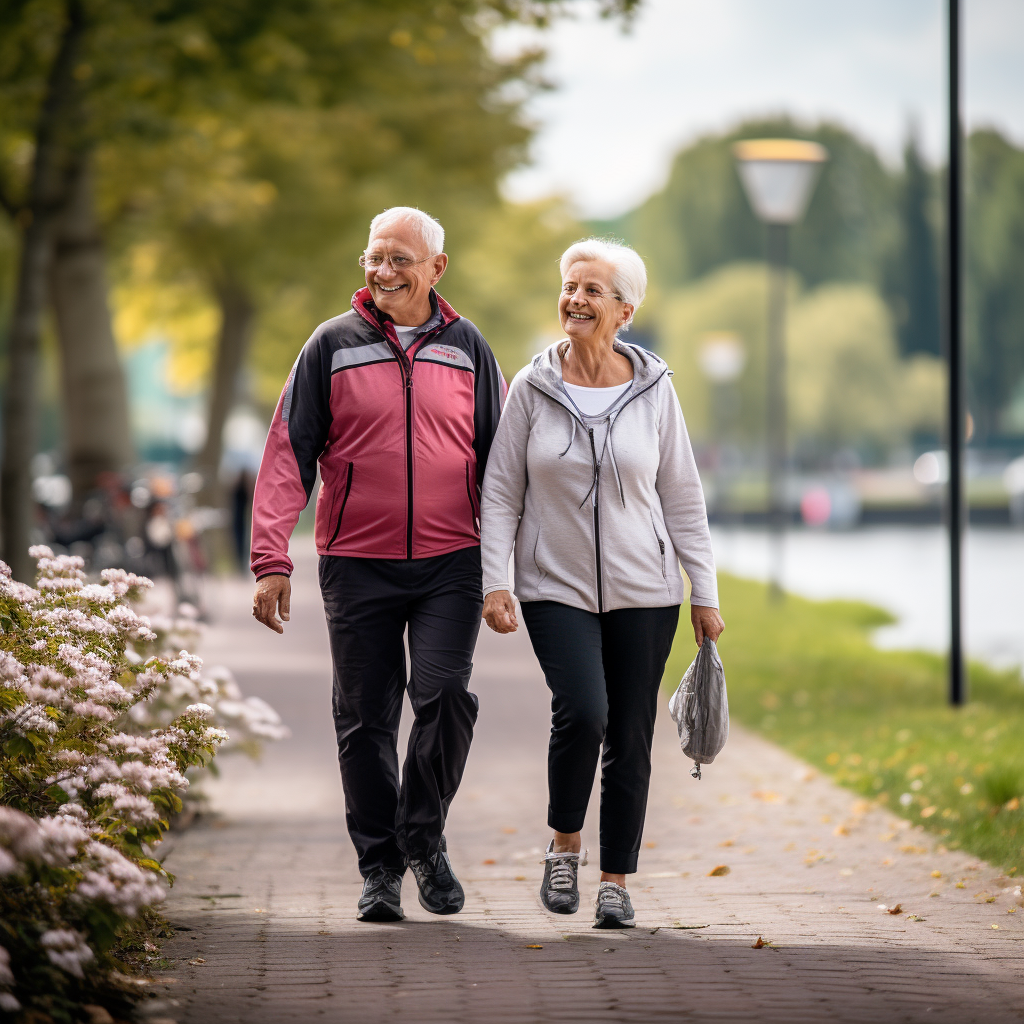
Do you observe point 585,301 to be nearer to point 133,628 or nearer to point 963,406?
point 133,628

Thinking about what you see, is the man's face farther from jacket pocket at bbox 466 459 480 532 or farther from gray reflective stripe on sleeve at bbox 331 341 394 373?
jacket pocket at bbox 466 459 480 532

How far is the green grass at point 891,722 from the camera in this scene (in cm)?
658

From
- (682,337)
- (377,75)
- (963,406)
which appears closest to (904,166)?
(682,337)

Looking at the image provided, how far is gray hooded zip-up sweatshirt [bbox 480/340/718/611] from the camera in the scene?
4.80 m

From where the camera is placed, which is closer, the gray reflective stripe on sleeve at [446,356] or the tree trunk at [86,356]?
the gray reflective stripe on sleeve at [446,356]

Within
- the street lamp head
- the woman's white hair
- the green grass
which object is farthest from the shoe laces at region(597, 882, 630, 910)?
the street lamp head

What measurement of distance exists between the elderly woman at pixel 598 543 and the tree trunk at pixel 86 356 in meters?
14.1

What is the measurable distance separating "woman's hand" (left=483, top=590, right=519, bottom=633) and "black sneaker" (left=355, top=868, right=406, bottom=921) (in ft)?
2.82

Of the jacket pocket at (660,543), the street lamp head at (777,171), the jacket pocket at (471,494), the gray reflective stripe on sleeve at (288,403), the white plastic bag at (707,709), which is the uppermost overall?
the street lamp head at (777,171)

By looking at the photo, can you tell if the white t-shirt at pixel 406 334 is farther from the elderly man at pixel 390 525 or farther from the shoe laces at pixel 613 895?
the shoe laces at pixel 613 895

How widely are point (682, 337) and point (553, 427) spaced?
5777 centimetres

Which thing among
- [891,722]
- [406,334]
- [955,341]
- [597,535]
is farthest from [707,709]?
[955,341]

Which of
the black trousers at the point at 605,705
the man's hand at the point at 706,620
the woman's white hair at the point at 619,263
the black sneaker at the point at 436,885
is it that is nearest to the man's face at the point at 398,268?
the woman's white hair at the point at 619,263

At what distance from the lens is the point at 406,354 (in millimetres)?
4973
